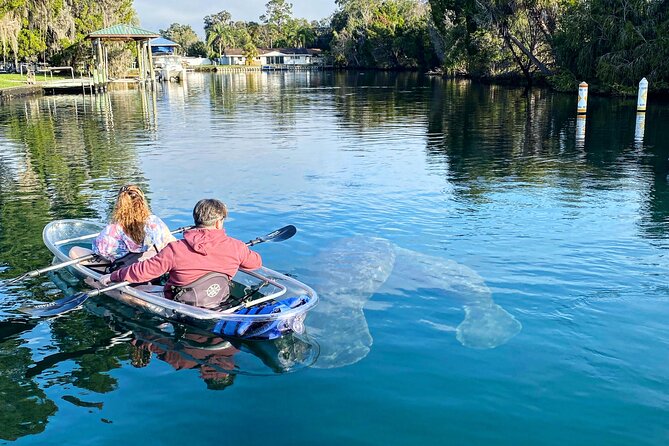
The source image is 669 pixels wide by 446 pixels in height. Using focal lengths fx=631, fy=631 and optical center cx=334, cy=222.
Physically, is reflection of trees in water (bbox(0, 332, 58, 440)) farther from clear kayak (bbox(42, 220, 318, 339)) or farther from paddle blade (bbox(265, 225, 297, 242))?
paddle blade (bbox(265, 225, 297, 242))

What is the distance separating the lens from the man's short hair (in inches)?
261

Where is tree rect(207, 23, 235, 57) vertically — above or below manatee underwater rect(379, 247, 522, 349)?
above

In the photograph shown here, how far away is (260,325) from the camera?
21.8 ft

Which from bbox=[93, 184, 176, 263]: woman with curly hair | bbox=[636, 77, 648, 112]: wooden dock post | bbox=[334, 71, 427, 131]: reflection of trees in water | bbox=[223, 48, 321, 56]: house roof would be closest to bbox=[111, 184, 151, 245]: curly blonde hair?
bbox=[93, 184, 176, 263]: woman with curly hair

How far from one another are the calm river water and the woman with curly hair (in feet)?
2.45

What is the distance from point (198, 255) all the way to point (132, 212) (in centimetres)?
170

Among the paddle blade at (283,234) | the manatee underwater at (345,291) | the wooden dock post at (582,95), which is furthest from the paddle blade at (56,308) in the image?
the wooden dock post at (582,95)

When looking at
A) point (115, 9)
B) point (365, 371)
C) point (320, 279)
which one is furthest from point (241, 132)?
point (115, 9)

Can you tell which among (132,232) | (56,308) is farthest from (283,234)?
(56,308)

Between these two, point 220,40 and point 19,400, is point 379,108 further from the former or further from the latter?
point 220,40

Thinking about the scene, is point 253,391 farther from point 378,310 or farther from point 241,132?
point 241,132

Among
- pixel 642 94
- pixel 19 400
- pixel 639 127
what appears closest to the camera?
pixel 19 400

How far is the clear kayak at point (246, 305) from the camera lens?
6637 millimetres

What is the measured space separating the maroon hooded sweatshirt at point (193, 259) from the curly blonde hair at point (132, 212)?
3.77 ft
